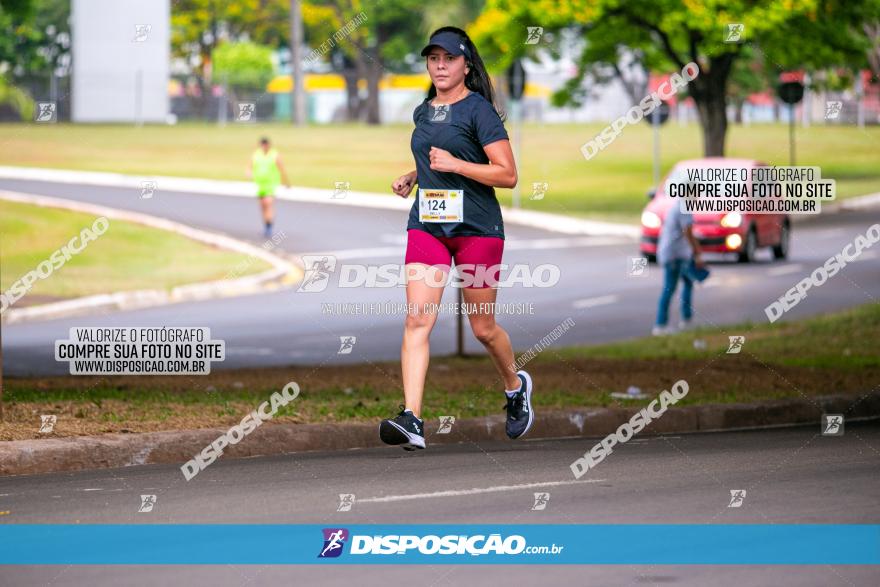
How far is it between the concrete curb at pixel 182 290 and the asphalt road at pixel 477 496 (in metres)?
14.0

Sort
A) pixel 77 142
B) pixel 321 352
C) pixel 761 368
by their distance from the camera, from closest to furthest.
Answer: pixel 761 368, pixel 321 352, pixel 77 142

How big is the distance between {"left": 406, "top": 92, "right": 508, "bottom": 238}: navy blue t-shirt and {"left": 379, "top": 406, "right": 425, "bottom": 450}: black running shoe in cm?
97

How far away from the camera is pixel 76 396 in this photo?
1234 cm

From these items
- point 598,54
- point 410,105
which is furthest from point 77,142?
point 598,54

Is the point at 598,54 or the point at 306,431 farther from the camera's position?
the point at 598,54

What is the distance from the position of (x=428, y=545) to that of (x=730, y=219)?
23500 mm

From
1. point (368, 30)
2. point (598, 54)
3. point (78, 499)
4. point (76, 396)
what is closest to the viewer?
point (78, 499)

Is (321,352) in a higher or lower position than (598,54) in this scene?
lower

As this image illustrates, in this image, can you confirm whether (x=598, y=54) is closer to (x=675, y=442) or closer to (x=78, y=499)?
(x=675, y=442)

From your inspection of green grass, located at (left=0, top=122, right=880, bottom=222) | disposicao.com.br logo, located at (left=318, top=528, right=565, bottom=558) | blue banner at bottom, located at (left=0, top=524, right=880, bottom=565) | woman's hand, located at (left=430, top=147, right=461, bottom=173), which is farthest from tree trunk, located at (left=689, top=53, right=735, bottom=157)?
disposicao.com.br logo, located at (left=318, top=528, right=565, bottom=558)

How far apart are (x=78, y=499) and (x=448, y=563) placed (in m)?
2.35

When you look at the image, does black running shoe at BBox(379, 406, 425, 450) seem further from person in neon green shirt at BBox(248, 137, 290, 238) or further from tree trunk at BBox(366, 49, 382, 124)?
tree trunk at BBox(366, 49, 382, 124)

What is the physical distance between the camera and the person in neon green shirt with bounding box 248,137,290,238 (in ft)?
109

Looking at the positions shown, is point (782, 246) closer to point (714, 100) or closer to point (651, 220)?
point (651, 220)
